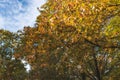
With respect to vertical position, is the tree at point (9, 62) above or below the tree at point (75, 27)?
above

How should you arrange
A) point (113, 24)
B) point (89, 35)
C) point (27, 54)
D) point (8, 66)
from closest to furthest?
point (89, 35) → point (113, 24) → point (27, 54) → point (8, 66)

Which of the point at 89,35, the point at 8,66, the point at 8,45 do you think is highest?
the point at 8,45

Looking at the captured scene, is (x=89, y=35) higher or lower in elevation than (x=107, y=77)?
lower

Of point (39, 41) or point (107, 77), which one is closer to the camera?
point (39, 41)

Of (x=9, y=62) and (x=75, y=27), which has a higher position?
(x=9, y=62)

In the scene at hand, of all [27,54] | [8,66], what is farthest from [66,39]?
[8,66]

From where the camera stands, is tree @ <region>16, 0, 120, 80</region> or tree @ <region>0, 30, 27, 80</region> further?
tree @ <region>0, 30, 27, 80</region>

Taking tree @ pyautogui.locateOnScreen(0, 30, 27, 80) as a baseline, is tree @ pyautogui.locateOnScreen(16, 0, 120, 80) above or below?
below

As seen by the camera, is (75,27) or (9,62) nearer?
(75,27)

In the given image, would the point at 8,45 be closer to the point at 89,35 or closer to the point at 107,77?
the point at 107,77

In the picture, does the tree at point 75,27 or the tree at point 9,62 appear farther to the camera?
the tree at point 9,62

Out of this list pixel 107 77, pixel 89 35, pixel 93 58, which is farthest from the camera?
pixel 107 77

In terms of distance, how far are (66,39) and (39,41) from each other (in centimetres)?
170

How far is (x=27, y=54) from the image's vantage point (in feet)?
49.0
